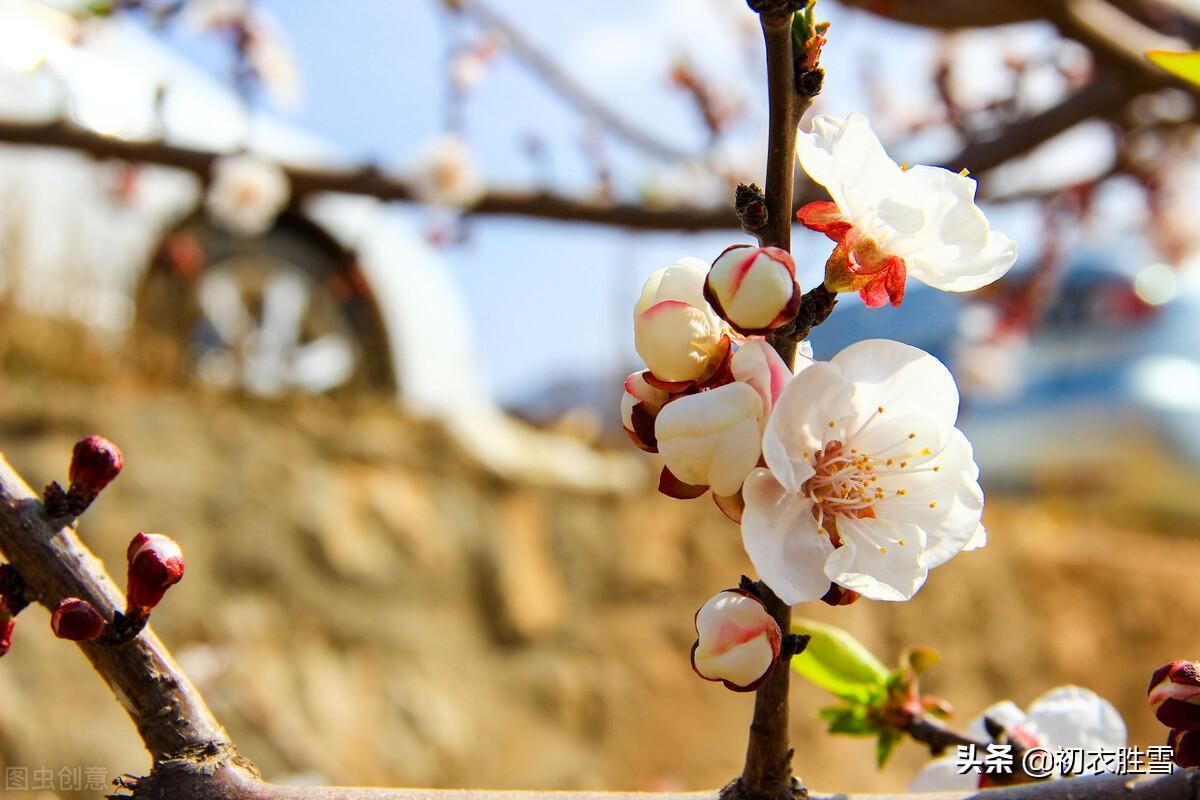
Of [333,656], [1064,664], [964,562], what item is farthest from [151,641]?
[1064,664]

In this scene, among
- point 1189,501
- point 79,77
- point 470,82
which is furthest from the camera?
point 1189,501

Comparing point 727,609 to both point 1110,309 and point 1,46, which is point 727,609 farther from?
point 1110,309

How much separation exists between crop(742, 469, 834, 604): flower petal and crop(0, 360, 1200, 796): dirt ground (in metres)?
2.35

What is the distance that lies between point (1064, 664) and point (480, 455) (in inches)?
96.4

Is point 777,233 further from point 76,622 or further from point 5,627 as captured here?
Answer: point 5,627

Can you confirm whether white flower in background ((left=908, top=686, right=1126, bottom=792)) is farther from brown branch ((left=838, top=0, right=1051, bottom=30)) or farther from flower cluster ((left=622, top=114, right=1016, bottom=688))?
brown branch ((left=838, top=0, right=1051, bottom=30))

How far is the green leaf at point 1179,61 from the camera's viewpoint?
70 cm

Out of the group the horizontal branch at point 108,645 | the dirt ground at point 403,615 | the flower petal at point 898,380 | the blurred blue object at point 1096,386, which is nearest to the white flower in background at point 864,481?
the flower petal at point 898,380

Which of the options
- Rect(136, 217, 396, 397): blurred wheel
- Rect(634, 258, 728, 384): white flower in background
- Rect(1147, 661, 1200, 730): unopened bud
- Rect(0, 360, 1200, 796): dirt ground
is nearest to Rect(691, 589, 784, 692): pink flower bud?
Rect(634, 258, 728, 384): white flower in background

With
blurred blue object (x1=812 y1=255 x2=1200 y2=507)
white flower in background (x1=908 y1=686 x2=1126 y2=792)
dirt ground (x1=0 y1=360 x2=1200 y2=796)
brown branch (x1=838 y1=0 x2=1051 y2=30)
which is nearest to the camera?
white flower in background (x1=908 y1=686 x2=1126 y2=792)

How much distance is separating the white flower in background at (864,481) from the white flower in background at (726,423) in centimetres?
1

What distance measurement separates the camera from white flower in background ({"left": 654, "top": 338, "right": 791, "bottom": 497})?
57cm

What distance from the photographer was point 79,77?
2.69m

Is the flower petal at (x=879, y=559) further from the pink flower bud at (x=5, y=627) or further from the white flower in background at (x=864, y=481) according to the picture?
the pink flower bud at (x=5, y=627)
